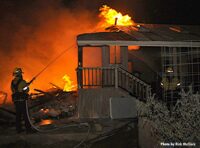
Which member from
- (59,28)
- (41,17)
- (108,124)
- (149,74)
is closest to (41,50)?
(59,28)

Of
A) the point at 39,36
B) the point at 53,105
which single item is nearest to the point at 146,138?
the point at 53,105

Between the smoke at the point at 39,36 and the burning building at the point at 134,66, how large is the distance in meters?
5.47

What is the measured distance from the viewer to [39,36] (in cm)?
2609

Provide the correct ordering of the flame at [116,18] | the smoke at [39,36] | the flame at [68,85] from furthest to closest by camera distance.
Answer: the smoke at [39,36]
the flame at [116,18]
the flame at [68,85]

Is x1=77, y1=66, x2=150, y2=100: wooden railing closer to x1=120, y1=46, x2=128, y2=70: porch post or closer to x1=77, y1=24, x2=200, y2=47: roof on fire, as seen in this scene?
x1=120, y1=46, x2=128, y2=70: porch post

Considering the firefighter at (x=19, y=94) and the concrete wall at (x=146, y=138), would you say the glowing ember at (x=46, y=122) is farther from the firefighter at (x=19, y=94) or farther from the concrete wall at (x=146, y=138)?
the concrete wall at (x=146, y=138)

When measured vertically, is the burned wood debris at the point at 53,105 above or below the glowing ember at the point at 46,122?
above

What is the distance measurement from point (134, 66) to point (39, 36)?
11.1 m

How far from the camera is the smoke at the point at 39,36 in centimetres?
2242

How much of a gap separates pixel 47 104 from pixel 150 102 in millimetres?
7434

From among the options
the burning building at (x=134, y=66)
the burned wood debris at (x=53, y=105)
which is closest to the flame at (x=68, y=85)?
the burned wood debris at (x=53, y=105)

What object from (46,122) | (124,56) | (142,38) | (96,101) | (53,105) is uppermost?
(142,38)

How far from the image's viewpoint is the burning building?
Answer: 42.7 feet

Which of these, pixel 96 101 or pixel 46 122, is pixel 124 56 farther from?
pixel 46 122
